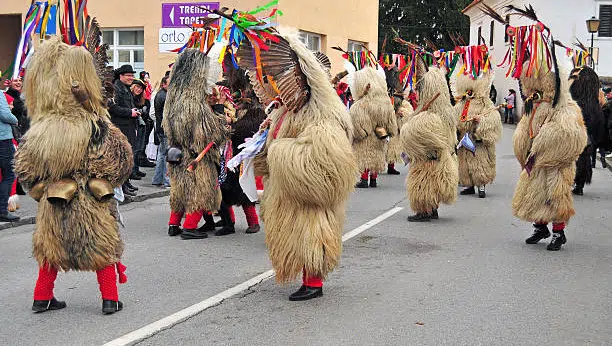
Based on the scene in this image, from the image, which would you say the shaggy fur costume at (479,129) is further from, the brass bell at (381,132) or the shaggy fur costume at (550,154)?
the shaggy fur costume at (550,154)

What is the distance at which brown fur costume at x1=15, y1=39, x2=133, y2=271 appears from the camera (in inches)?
207

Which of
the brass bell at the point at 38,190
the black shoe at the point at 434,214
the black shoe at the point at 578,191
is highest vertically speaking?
the brass bell at the point at 38,190

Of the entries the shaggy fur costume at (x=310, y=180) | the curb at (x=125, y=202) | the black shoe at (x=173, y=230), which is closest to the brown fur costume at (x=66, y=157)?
the shaggy fur costume at (x=310, y=180)

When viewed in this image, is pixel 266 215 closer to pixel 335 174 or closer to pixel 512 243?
pixel 335 174

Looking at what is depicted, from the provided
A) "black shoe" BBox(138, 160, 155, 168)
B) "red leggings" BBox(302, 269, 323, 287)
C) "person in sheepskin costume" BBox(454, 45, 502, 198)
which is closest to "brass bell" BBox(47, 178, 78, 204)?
"red leggings" BBox(302, 269, 323, 287)

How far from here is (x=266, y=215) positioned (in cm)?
591

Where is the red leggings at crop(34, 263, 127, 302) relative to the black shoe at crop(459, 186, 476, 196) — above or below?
below

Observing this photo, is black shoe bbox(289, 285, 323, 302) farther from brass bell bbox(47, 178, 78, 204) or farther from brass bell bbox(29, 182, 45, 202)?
brass bell bbox(29, 182, 45, 202)

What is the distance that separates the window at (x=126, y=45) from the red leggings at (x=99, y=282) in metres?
17.8

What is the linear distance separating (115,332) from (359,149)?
345 inches

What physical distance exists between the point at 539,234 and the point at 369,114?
5.32 meters

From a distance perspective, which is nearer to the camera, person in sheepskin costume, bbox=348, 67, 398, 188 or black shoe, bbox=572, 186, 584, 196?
black shoe, bbox=572, 186, 584, 196

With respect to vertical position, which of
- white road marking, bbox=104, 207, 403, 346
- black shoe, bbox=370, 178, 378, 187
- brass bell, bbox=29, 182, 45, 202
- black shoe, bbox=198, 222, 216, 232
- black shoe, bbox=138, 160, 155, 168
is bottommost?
white road marking, bbox=104, 207, 403, 346

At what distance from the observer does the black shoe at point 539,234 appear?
330 inches
